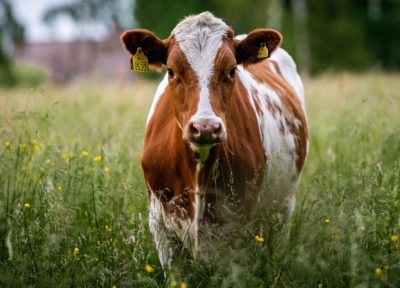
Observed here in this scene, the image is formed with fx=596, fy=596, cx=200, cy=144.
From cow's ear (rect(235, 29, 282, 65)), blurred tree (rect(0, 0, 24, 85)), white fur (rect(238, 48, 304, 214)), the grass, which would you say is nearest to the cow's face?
cow's ear (rect(235, 29, 282, 65))

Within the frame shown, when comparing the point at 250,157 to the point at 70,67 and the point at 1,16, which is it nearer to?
the point at 1,16

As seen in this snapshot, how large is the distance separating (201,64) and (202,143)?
555mm

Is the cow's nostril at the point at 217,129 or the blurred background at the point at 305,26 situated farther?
the blurred background at the point at 305,26

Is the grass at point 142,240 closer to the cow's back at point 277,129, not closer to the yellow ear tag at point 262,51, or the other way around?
the cow's back at point 277,129

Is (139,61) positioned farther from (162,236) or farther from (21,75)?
(21,75)

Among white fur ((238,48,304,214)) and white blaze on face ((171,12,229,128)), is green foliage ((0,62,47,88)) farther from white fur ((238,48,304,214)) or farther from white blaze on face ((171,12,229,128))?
white blaze on face ((171,12,229,128))

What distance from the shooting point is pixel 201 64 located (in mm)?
3490

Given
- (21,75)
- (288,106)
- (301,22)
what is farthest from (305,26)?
(288,106)

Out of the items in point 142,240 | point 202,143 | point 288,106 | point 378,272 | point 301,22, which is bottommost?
point 301,22

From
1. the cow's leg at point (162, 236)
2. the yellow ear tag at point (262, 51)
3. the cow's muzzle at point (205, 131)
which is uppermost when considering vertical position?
the yellow ear tag at point (262, 51)

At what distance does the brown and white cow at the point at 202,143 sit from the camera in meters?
3.51

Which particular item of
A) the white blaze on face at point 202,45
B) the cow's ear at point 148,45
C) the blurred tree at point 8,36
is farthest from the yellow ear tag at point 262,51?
the blurred tree at point 8,36

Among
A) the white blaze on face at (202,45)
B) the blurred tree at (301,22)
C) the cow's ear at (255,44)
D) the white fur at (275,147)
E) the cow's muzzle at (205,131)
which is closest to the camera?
the cow's muzzle at (205,131)

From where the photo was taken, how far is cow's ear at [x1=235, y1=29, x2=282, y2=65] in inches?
155
